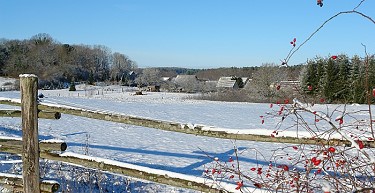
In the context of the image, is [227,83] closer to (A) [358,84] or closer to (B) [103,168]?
(B) [103,168]

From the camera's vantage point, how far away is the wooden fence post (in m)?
3.20

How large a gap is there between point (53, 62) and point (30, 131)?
72.1 meters

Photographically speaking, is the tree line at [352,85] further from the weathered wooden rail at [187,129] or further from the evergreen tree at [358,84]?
the weathered wooden rail at [187,129]

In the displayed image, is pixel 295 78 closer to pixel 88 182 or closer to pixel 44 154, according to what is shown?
pixel 44 154

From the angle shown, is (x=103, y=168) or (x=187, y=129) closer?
(x=187, y=129)

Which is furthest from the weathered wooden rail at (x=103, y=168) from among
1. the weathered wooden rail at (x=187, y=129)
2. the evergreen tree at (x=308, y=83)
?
the evergreen tree at (x=308, y=83)

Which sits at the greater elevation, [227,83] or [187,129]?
[227,83]

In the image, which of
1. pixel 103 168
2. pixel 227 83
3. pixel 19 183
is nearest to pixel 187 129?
pixel 103 168

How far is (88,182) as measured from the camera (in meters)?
5.57

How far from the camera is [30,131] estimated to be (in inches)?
127

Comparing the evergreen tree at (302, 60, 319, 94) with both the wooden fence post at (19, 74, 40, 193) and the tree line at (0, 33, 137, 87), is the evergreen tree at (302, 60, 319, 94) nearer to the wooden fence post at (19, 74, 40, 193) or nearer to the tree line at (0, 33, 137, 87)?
the wooden fence post at (19, 74, 40, 193)

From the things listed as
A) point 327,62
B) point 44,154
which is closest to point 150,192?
point 44,154

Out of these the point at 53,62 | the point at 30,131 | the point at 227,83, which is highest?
the point at 53,62

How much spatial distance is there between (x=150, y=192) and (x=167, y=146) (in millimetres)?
5207
